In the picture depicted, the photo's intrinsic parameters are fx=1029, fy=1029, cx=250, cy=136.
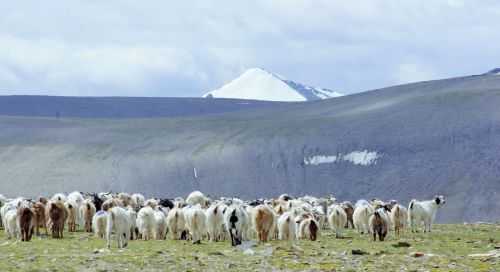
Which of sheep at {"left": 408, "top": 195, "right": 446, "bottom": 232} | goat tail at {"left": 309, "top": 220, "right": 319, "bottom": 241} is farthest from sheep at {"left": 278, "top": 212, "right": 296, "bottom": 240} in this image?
sheep at {"left": 408, "top": 195, "right": 446, "bottom": 232}

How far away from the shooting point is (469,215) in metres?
92.6

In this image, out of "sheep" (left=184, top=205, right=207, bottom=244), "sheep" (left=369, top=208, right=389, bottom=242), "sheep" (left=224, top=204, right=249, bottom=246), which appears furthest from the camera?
"sheep" (left=369, top=208, right=389, bottom=242)

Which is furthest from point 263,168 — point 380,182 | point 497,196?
point 497,196

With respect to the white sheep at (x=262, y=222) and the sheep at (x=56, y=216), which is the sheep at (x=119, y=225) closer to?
the white sheep at (x=262, y=222)

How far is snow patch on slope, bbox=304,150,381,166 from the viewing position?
114m

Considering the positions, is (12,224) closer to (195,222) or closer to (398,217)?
(195,222)

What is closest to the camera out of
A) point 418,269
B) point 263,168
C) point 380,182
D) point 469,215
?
point 418,269

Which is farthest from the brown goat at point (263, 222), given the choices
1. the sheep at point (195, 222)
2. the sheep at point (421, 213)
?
the sheep at point (421, 213)

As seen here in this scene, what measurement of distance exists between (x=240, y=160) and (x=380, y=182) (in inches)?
749

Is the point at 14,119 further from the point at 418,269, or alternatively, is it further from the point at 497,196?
the point at 418,269

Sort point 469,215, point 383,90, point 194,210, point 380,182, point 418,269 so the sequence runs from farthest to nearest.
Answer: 1. point 383,90
2. point 380,182
3. point 469,215
4. point 194,210
5. point 418,269

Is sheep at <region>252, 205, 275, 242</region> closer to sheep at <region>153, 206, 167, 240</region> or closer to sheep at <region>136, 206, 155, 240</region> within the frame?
sheep at <region>153, 206, 167, 240</region>

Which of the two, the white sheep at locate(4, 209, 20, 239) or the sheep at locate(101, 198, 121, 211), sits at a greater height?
the sheep at locate(101, 198, 121, 211)

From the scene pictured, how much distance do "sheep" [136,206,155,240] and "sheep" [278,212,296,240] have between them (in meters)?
4.90
